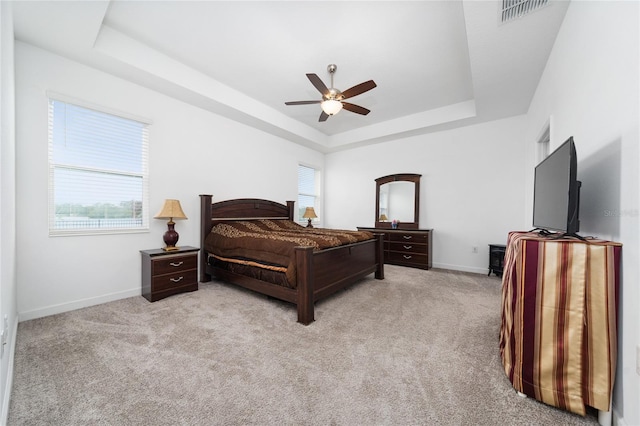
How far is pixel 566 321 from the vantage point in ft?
4.26

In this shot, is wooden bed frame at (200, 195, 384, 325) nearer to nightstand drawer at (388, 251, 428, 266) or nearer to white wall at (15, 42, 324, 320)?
white wall at (15, 42, 324, 320)

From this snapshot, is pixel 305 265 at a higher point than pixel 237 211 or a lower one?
lower

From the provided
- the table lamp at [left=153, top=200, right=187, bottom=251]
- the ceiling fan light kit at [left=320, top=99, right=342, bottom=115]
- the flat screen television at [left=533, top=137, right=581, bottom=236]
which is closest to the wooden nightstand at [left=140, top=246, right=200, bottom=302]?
the table lamp at [left=153, top=200, right=187, bottom=251]

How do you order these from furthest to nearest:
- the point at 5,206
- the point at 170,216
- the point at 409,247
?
the point at 409,247 < the point at 170,216 < the point at 5,206

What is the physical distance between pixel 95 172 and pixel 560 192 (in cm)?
431

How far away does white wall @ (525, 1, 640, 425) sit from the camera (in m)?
1.15

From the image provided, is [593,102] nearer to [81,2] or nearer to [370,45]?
[370,45]

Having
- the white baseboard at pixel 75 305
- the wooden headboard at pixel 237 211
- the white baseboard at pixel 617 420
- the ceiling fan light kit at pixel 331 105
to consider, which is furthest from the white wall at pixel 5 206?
the white baseboard at pixel 617 420

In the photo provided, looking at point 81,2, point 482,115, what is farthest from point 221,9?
point 482,115

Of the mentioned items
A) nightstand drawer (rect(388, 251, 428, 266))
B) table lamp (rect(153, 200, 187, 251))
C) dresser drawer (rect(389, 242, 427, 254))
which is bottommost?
nightstand drawer (rect(388, 251, 428, 266))

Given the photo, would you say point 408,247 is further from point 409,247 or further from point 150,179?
point 150,179

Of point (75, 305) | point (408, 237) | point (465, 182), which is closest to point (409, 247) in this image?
point (408, 237)

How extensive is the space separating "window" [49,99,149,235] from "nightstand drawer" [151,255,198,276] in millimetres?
596

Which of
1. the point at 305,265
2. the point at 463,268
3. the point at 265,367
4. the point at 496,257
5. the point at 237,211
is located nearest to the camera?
the point at 265,367
